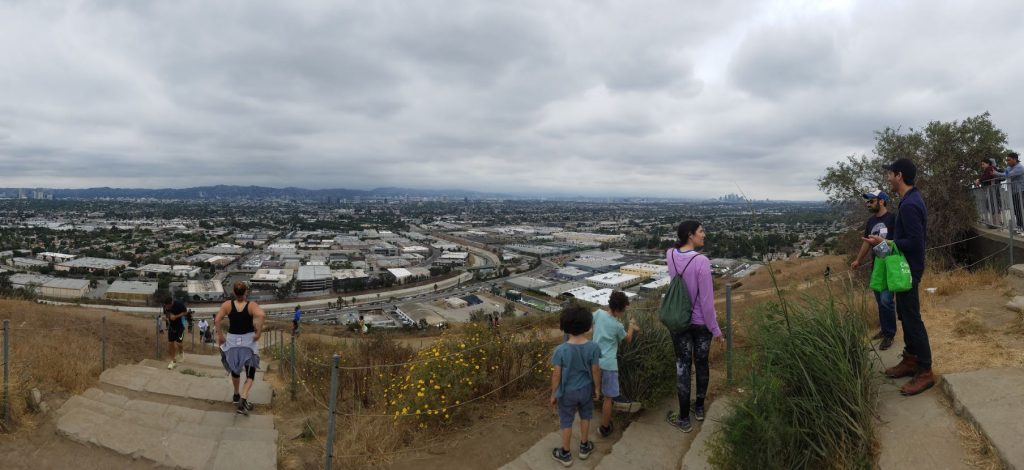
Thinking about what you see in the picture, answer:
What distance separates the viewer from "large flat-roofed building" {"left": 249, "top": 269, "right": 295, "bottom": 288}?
1616 inches

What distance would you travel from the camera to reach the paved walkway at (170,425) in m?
4.34

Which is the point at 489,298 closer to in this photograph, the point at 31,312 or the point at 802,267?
the point at 802,267

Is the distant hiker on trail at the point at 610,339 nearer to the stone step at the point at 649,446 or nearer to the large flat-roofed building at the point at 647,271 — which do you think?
the stone step at the point at 649,446

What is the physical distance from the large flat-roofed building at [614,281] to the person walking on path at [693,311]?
30.8 metres

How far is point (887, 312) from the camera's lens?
170 inches

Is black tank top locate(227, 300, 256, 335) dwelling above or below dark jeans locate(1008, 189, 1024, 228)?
below

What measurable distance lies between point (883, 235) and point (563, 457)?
3246 mm

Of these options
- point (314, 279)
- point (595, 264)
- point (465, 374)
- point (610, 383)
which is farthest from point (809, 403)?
point (595, 264)

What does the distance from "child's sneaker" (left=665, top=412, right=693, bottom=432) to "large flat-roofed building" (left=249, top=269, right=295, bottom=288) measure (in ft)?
137

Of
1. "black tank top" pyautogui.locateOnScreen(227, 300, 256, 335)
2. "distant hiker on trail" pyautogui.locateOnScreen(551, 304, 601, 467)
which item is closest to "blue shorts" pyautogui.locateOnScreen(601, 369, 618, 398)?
"distant hiker on trail" pyautogui.locateOnScreen(551, 304, 601, 467)

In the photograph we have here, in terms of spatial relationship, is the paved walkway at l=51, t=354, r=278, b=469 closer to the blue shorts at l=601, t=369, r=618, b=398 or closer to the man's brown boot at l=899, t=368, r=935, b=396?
the blue shorts at l=601, t=369, r=618, b=398

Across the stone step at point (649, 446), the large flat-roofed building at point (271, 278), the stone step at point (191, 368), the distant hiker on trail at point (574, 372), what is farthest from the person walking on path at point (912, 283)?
the large flat-roofed building at point (271, 278)

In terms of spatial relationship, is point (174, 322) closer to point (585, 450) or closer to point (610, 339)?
point (585, 450)

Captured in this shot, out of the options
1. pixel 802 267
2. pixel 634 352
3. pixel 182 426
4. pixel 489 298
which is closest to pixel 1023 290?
pixel 634 352
